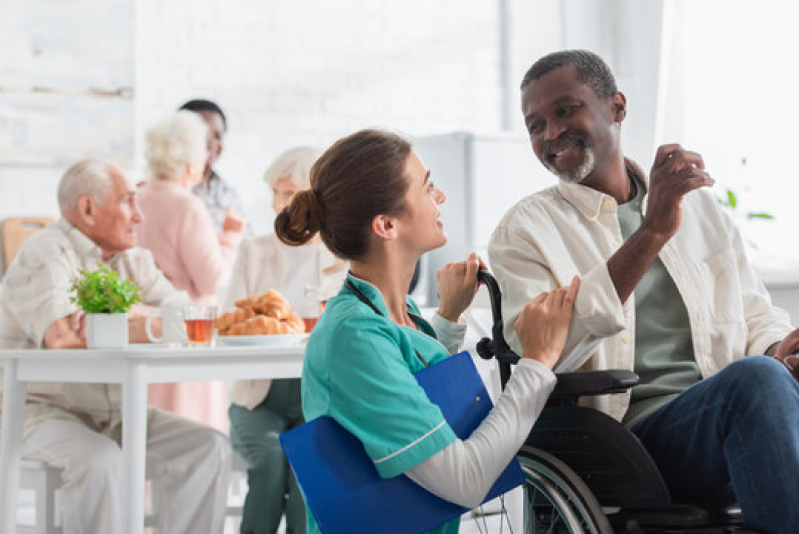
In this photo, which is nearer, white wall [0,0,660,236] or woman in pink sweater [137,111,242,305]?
woman in pink sweater [137,111,242,305]

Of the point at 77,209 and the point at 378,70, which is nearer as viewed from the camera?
the point at 77,209

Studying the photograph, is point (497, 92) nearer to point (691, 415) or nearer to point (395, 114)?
point (395, 114)

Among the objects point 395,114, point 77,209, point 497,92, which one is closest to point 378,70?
point 395,114

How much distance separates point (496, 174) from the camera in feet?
12.0

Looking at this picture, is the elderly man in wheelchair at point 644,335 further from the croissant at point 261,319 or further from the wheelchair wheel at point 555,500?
the croissant at point 261,319

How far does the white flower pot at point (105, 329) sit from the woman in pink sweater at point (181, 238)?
83 cm

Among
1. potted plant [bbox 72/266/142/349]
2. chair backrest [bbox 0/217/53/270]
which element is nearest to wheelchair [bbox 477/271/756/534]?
potted plant [bbox 72/266/142/349]

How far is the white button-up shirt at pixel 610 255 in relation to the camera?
5.41 ft

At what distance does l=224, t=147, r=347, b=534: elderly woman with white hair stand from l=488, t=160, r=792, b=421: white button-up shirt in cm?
100

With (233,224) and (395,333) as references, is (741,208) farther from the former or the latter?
(395,333)

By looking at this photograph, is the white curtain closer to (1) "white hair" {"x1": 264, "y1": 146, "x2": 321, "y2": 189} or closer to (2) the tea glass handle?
(1) "white hair" {"x1": 264, "y1": 146, "x2": 321, "y2": 189}

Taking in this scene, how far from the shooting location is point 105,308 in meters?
2.43

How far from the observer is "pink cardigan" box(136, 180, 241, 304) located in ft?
11.4

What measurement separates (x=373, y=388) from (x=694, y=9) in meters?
3.62
